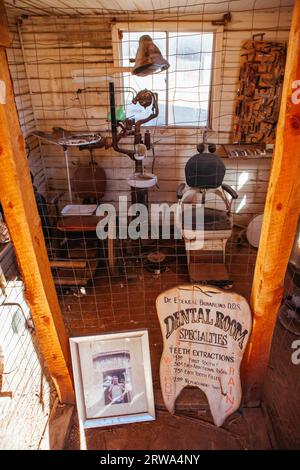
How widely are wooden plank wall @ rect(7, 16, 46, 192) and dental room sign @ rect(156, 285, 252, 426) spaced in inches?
123

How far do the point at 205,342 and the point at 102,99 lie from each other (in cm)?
336

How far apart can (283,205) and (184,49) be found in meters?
3.31

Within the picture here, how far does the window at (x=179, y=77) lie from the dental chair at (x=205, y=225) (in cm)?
86

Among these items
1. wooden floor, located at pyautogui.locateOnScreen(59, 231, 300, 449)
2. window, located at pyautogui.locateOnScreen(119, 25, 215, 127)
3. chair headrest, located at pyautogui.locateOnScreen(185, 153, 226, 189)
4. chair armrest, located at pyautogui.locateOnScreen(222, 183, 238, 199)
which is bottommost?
wooden floor, located at pyautogui.locateOnScreen(59, 231, 300, 449)

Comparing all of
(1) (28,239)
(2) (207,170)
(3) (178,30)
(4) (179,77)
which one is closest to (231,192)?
(2) (207,170)

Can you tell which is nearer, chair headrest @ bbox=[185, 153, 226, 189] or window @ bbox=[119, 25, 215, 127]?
chair headrest @ bbox=[185, 153, 226, 189]

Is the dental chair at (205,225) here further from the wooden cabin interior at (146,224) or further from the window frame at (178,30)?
the window frame at (178,30)

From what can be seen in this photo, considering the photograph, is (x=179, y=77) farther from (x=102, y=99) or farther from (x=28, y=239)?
(x=28, y=239)

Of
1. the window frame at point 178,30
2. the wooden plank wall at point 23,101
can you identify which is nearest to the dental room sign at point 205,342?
the window frame at point 178,30

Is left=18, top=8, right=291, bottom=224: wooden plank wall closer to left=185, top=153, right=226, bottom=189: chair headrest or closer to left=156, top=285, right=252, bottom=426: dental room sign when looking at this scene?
left=185, top=153, right=226, bottom=189: chair headrest

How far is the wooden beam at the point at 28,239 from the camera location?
1.28 meters

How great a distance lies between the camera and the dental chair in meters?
3.30

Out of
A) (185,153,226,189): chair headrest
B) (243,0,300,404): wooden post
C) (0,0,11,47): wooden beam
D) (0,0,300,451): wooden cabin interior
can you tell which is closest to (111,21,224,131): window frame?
(0,0,300,451): wooden cabin interior

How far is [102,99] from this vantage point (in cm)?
406
